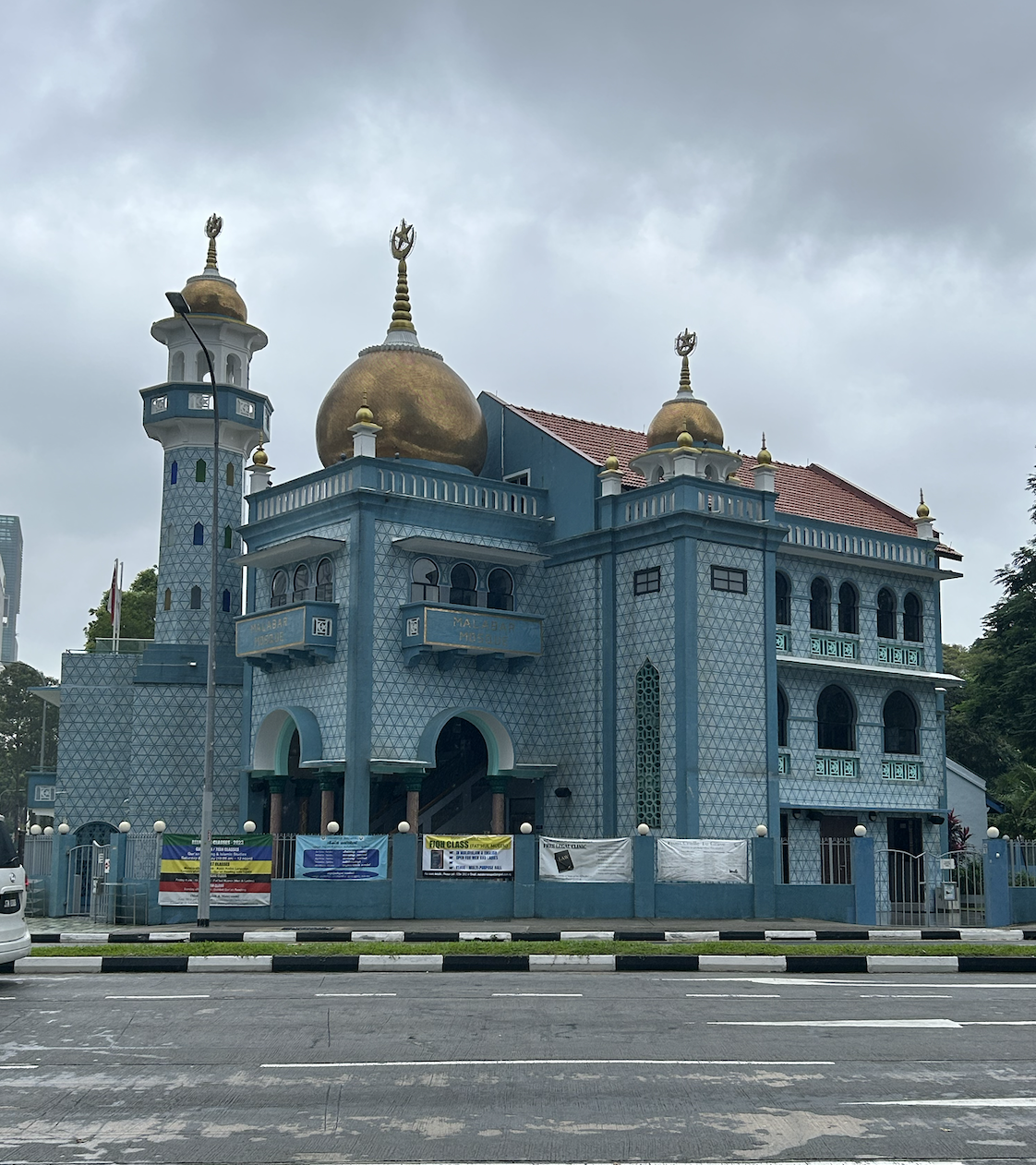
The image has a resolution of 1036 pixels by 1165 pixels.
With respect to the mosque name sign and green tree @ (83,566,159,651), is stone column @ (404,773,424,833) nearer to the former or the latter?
the mosque name sign

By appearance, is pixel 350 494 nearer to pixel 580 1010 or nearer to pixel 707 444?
pixel 707 444

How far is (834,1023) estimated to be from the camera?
42.9ft

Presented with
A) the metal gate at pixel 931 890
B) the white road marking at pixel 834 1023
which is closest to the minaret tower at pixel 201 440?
the metal gate at pixel 931 890

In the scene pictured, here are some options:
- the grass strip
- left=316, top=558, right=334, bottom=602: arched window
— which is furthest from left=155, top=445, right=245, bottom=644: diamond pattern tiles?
the grass strip

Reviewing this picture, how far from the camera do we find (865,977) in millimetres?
18016

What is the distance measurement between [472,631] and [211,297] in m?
13.2

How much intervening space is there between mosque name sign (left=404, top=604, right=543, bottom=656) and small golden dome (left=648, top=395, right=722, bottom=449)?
18.7 feet

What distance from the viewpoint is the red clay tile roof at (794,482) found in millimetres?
36062

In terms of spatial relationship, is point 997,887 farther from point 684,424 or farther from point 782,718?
point 684,424

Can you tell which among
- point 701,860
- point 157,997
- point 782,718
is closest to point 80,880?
point 701,860

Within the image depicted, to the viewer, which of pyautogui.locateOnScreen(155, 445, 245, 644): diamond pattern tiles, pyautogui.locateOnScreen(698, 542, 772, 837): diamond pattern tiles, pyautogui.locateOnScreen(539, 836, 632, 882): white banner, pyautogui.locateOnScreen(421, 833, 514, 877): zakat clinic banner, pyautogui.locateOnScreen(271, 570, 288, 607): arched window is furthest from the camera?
pyautogui.locateOnScreen(155, 445, 245, 644): diamond pattern tiles

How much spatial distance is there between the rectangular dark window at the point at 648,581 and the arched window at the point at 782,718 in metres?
4.56

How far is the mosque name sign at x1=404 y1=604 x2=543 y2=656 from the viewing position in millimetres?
30516

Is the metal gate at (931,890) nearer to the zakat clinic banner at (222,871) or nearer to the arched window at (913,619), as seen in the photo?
the arched window at (913,619)
